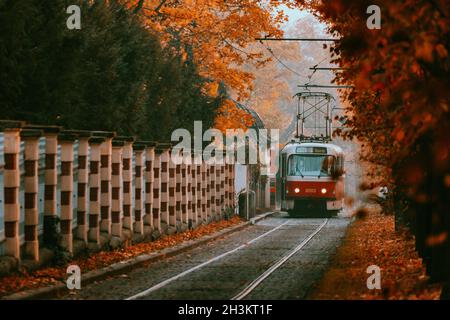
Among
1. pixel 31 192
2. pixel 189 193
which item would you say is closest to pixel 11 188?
pixel 31 192

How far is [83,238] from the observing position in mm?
18109

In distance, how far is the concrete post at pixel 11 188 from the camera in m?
14.4

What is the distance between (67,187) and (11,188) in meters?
2.84

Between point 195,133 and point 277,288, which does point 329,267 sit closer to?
point 277,288

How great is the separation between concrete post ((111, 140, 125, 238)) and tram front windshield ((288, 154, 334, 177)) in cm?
2527

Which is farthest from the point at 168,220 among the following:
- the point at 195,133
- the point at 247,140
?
the point at 247,140

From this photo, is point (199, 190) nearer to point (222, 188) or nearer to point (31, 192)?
point (222, 188)

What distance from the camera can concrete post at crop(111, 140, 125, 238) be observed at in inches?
807

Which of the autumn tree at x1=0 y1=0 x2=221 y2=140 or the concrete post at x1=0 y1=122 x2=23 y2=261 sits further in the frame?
the autumn tree at x1=0 y1=0 x2=221 y2=140

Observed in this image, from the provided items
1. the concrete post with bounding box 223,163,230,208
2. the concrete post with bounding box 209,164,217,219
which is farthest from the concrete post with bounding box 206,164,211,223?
the concrete post with bounding box 223,163,230,208

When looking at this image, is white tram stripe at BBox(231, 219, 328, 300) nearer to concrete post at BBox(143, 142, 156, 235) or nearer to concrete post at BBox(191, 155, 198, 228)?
concrete post at BBox(143, 142, 156, 235)

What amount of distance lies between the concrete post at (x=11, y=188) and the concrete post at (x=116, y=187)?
19.6 feet

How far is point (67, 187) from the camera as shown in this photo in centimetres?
1728
